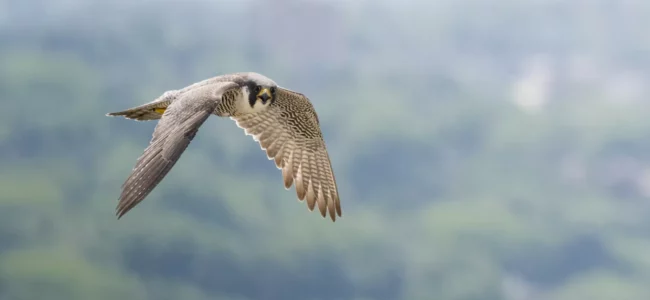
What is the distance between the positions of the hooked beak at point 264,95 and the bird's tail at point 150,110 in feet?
2.89

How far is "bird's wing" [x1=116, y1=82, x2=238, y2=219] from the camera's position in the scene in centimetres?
664

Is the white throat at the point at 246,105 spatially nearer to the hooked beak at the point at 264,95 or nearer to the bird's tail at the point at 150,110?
the hooked beak at the point at 264,95

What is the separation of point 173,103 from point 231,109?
4.47 ft

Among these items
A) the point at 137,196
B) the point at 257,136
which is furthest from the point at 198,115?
the point at 257,136

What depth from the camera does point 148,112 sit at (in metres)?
8.70

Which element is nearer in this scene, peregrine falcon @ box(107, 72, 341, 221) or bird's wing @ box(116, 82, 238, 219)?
bird's wing @ box(116, 82, 238, 219)

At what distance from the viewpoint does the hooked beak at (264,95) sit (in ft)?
A: 29.5

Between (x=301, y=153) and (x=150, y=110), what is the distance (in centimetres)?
199

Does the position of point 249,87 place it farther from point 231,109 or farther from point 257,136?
point 257,136

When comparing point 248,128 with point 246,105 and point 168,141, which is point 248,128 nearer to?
point 246,105

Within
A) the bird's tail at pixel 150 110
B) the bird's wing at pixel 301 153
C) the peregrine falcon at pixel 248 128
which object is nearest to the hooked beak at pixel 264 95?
the peregrine falcon at pixel 248 128

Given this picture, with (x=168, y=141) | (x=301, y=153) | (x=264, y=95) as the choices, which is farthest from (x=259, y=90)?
(x=168, y=141)

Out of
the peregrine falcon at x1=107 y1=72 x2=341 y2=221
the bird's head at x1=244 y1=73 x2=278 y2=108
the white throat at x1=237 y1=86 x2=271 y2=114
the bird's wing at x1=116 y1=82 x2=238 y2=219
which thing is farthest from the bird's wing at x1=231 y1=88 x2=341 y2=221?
the bird's wing at x1=116 y1=82 x2=238 y2=219

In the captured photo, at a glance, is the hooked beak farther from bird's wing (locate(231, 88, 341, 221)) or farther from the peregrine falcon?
bird's wing (locate(231, 88, 341, 221))
